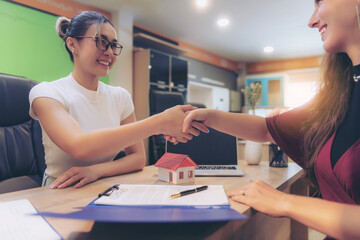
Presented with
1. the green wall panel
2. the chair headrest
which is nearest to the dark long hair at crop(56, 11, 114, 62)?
the chair headrest

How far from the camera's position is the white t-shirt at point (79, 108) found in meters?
1.22

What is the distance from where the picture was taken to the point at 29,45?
3160 mm

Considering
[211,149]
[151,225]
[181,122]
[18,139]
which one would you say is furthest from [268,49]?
[151,225]

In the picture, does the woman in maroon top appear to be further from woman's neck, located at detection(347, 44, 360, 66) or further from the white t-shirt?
the white t-shirt

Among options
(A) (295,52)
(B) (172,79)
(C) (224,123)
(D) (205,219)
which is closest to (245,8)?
(B) (172,79)

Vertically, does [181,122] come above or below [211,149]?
above

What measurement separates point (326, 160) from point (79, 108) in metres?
1.10

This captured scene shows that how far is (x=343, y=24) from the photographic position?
88 cm

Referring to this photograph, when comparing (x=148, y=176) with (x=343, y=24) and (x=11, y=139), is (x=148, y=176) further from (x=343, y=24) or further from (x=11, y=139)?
(x=343, y=24)

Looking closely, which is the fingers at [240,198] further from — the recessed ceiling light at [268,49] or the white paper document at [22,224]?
the recessed ceiling light at [268,49]

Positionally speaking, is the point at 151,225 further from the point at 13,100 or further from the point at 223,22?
the point at 223,22

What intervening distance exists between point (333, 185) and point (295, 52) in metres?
6.41

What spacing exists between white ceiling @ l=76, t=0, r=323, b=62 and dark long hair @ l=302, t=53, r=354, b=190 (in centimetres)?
318

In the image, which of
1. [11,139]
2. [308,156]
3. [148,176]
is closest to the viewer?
[308,156]
